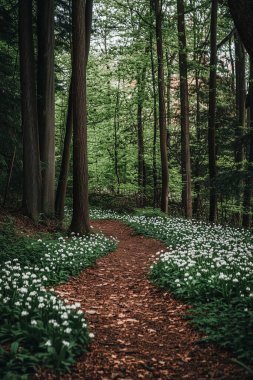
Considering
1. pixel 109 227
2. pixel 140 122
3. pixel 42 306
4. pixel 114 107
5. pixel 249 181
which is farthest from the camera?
pixel 114 107

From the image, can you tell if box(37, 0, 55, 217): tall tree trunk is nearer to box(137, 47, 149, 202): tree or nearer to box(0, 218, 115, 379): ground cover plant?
box(0, 218, 115, 379): ground cover plant

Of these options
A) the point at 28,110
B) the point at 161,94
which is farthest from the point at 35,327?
the point at 161,94

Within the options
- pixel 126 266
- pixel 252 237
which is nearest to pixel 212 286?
pixel 126 266

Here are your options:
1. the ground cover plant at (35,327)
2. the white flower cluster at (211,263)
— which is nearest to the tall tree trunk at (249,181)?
the white flower cluster at (211,263)

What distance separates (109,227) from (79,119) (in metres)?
6.85

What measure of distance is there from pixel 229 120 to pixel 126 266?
1660 centimetres

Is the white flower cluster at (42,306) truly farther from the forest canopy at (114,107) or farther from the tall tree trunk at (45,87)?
the tall tree trunk at (45,87)

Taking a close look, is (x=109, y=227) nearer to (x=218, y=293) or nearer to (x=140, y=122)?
(x=140, y=122)

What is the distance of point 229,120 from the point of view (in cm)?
2342

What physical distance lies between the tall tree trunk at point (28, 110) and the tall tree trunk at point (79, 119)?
1.71 metres

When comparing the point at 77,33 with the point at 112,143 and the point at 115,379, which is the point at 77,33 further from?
the point at 112,143

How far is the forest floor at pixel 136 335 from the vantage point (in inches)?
157

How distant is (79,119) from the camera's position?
41.1 ft

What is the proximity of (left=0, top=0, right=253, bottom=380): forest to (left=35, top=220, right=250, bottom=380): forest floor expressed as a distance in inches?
0.9
